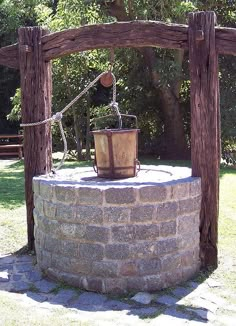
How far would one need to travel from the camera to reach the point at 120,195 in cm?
399

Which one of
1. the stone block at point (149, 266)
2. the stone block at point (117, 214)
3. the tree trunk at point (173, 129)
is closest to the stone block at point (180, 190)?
the stone block at point (117, 214)

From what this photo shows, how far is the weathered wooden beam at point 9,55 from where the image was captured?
507 cm

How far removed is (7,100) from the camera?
19219 mm

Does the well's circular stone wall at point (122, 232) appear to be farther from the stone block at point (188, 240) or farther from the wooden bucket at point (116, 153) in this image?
the wooden bucket at point (116, 153)

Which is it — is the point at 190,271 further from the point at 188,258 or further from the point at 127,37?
the point at 127,37

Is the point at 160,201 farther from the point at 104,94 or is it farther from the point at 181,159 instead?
the point at 104,94

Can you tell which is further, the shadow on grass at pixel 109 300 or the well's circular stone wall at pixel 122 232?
the well's circular stone wall at pixel 122 232

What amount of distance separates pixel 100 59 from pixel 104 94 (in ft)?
11.8

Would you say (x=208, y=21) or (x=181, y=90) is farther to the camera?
(x=181, y=90)

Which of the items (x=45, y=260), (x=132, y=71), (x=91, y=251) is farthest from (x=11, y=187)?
(x=132, y=71)

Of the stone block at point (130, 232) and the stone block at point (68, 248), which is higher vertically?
the stone block at point (130, 232)

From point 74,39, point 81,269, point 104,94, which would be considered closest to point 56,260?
point 81,269

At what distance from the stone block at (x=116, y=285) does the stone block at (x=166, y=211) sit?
59 cm

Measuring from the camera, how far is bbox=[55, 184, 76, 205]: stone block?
4.11m
